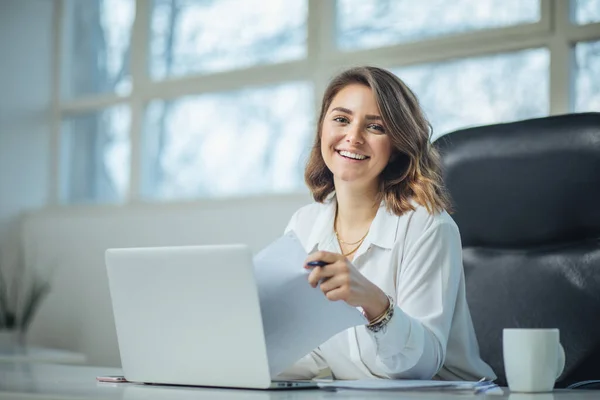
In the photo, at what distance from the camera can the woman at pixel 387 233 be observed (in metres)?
1.57

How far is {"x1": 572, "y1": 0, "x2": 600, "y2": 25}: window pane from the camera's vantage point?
2.97 m

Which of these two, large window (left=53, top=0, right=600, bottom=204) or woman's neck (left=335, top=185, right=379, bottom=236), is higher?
large window (left=53, top=0, right=600, bottom=204)

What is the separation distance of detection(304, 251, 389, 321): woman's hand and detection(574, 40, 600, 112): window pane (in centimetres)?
183

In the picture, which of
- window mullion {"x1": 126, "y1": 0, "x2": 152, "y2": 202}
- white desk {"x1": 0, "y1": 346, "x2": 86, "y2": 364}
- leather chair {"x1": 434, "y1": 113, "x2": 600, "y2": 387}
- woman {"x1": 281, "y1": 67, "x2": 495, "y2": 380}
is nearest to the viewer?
woman {"x1": 281, "y1": 67, "x2": 495, "y2": 380}

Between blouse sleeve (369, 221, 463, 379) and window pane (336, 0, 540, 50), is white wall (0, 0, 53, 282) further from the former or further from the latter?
blouse sleeve (369, 221, 463, 379)

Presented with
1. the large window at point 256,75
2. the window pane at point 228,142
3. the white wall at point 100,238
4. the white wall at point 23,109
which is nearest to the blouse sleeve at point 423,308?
the large window at point 256,75

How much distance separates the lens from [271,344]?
130 cm

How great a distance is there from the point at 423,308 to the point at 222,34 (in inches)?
104

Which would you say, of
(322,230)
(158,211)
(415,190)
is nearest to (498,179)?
(415,190)

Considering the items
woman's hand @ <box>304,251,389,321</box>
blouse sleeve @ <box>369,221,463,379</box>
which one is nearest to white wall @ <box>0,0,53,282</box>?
blouse sleeve @ <box>369,221,463,379</box>

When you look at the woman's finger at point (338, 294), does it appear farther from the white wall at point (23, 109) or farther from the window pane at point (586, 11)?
the white wall at point (23, 109)

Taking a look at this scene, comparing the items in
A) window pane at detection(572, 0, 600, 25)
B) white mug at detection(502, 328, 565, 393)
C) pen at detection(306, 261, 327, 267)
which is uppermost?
window pane at detection(572, 0, 600, 25)

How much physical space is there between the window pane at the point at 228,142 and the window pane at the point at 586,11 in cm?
113

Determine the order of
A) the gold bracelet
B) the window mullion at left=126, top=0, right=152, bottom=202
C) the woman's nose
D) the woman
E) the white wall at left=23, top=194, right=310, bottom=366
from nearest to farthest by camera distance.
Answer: the gold bracelet, the woman, the woman's nose, the white wall at left=23, top=194, right=310, bottom=366, the window mullion at left=126, top=0, right=152, bottom=202
